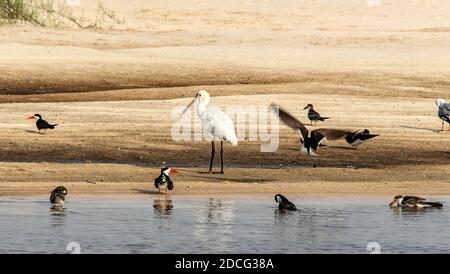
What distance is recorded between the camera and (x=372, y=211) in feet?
54.2

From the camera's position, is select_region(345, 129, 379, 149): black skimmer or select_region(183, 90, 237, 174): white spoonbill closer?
select_region(183, 90, 237, 174): white spoonbill

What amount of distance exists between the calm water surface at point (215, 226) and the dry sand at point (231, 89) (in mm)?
1143

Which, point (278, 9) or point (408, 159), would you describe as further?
point (278, 9)

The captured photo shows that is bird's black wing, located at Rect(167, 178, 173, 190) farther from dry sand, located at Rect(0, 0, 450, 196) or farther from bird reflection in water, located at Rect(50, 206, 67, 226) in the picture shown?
bird reflection in water, located at Rect(50, 206, 67, 226)

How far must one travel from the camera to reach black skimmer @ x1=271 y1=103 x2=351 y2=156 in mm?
18141

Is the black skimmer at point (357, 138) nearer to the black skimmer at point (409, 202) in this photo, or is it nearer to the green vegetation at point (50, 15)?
the black skimmer at point (409, 202)

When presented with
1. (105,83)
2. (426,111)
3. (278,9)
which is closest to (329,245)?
(426,111)

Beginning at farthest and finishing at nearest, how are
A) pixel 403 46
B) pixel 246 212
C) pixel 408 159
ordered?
pixel 403 46
pixel 408 159
pixel 246 212

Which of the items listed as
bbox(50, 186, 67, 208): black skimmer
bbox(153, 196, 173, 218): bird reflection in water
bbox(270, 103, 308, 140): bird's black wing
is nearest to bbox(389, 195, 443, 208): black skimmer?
bbox(270, 103, 308, 140): bird's black wing

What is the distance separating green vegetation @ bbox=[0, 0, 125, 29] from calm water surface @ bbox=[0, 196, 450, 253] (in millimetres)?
23124

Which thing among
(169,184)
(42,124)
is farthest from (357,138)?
(42,124)

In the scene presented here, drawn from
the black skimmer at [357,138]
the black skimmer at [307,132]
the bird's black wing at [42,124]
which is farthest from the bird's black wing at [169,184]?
the bird's black wing at [42,124]
